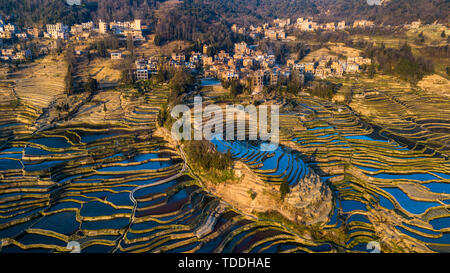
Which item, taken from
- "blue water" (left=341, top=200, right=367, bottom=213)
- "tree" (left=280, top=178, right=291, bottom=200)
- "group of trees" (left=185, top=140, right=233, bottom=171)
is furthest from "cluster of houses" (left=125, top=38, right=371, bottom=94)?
"tree" (left=280, top=178, right=291, bottom=200)

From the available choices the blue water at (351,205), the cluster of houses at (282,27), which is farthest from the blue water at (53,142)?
the cluster of houses at (282,27)

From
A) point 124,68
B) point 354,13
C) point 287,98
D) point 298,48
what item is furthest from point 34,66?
point 354,13

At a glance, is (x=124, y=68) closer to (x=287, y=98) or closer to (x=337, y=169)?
(x=287, y=98)

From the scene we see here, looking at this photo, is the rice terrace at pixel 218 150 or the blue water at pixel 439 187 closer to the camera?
the rice terrace at pixel 218 150

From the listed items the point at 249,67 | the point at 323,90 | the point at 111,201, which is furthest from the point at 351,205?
the point at 249,67

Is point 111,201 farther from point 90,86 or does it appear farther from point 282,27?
point 282,27

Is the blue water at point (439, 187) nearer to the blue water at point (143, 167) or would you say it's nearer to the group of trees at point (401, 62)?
the blue water at point (143, 167)
